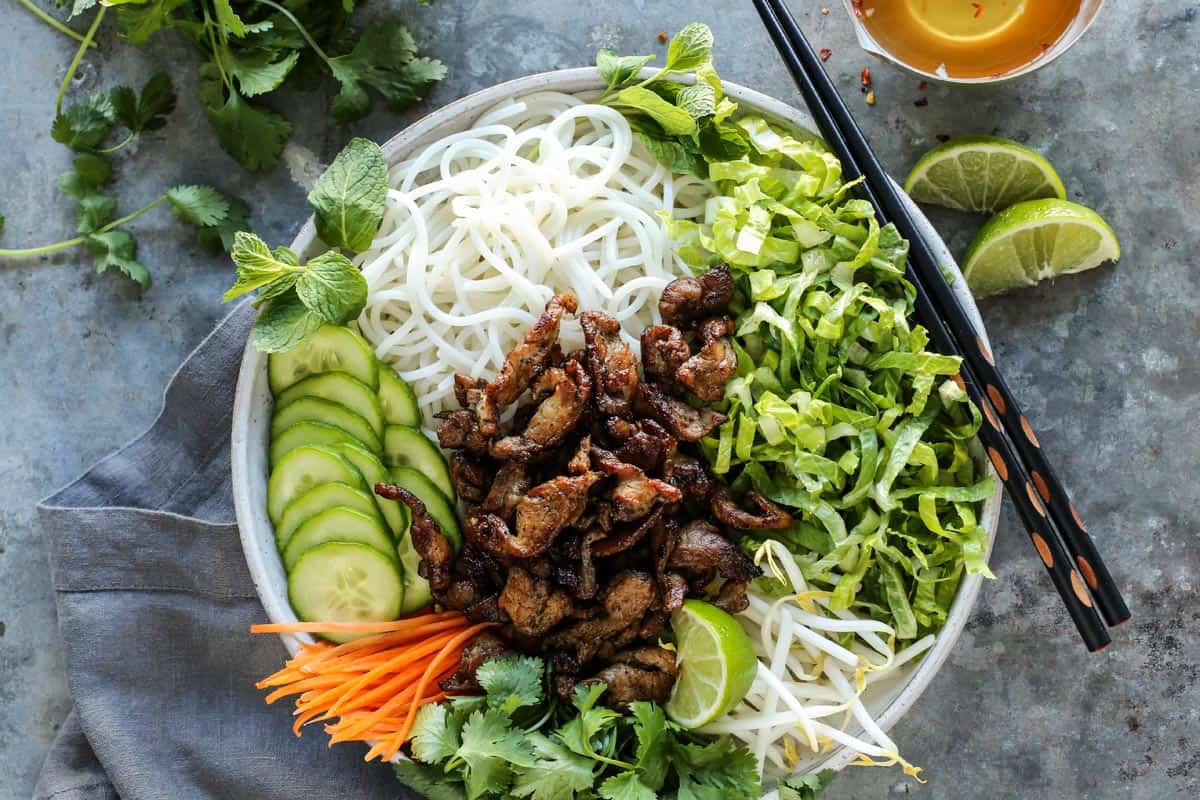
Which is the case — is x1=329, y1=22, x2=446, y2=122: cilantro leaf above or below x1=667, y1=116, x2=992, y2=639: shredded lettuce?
above

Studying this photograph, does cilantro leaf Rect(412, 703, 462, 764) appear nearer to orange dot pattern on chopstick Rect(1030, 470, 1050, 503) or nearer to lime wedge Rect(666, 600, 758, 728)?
lime wedge Rect(666, 600, 758, 728)

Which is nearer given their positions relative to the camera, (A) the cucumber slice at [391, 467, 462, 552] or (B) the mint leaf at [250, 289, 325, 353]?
(B) the mint leaf at [250, 289, 325, 353]

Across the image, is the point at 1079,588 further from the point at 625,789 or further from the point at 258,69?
the point at 258,69

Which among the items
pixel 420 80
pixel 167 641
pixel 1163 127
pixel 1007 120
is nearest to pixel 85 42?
pixel 420 80

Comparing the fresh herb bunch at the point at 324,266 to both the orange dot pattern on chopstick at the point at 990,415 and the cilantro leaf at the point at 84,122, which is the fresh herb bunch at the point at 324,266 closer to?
the cilantro leaf at the point at 84,122

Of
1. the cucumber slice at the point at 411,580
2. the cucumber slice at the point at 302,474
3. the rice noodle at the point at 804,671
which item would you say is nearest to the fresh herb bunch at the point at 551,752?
the rice noodle at the point at 804,671

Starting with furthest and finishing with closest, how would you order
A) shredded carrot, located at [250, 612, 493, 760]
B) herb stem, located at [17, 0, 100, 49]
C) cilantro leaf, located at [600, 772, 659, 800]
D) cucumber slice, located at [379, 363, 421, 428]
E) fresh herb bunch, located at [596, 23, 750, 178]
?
herb stem, located at [17, 0, 100, 49]
cucumber slice, located at [379, 363, 421, 428]
fresh herb bunch, located at [596, 23, 750, 178]
shredded carrot, located at [250, 612, 493, 760]
cilantro leaf, located at [600, 772, 659, 800]

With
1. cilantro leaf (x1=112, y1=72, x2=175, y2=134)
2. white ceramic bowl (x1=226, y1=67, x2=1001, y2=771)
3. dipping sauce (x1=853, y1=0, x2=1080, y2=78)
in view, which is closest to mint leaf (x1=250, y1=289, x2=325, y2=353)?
white ceramic bowl (x1=226, y1=67, x2=1001, y2=771)
